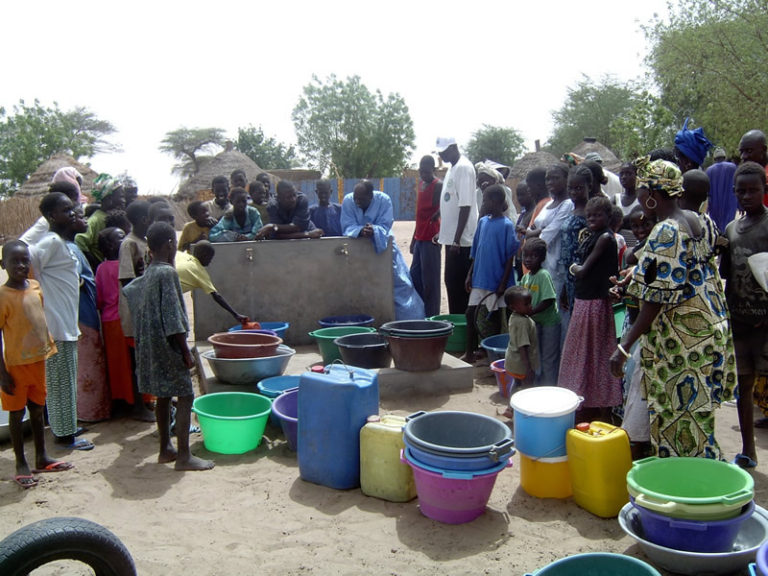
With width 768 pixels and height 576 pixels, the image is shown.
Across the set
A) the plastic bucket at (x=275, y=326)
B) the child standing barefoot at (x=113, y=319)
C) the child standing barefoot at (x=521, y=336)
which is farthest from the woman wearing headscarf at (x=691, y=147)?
the child standing barefoot at (x=113, y=319)

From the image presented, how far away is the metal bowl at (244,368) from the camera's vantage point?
5.21 m

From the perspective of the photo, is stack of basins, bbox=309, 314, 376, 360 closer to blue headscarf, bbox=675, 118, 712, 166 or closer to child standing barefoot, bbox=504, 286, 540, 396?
child standing barefoot, bbox=504, 286, 540, 396

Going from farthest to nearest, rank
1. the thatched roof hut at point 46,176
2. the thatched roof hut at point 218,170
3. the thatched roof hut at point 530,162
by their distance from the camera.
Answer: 1. the thatched roof hut at point 218,170
2. the thatched roof hut at point 530,162
3. the thatched roof hut at point 46,176

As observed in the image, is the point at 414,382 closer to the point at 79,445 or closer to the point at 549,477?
the point at 549,477

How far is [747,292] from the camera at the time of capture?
3789mm

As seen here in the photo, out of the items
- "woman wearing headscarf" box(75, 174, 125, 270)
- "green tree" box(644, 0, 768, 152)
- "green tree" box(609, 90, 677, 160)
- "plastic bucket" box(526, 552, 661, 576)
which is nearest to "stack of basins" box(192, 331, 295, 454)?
"woman wearing headscarf" box(75, 174, 125, 270)

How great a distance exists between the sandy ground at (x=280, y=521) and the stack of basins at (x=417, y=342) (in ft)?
4.24

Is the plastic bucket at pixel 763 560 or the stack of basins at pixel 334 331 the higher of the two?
the stack of basins at pixel 334 331

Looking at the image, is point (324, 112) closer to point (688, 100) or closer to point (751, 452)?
point (688, 100)

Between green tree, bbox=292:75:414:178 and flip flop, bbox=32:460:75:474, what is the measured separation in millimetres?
38593

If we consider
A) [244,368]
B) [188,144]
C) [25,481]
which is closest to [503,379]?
[244,368]

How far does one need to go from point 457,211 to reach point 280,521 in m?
3.99

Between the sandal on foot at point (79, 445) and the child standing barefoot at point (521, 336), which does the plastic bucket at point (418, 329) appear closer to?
the child standing barefoot at point (521, 336)

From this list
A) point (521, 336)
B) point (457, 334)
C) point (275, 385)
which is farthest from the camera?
point (457, 334)
